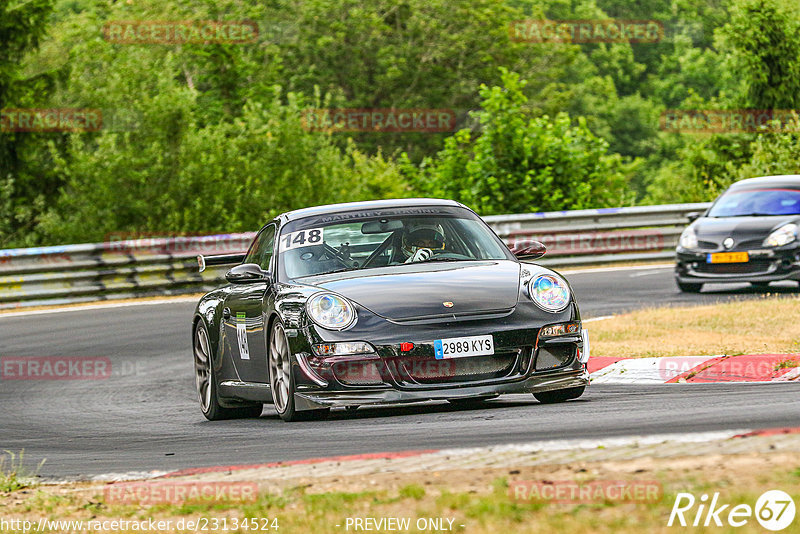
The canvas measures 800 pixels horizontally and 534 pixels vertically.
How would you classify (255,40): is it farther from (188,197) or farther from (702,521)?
(702,521)

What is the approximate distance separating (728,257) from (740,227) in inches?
19.3

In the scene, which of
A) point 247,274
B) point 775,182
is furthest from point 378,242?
point 775,182

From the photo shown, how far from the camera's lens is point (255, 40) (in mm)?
58000

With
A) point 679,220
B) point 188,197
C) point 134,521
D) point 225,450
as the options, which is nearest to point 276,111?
point 188,197

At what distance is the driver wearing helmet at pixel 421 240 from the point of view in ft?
31.8

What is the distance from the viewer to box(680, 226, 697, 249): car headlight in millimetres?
18402

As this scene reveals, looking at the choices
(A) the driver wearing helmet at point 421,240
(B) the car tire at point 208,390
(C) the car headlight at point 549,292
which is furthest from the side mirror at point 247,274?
(C) the car headlight at point 549,292

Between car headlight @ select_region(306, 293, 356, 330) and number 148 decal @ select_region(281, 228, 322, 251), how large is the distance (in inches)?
44.0

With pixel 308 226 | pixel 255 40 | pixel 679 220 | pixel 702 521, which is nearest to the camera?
pixel 702 521

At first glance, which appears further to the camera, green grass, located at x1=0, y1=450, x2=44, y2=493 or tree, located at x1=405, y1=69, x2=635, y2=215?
tree, located at x1=405, y1=69, x2=635, y2=215

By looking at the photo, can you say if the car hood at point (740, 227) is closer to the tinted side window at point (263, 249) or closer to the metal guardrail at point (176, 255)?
the metal guardrail at point (176, 255)

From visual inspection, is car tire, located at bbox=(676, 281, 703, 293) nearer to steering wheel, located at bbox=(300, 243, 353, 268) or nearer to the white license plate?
steering wheel, located at bbox=(300, 243, 353, 268)

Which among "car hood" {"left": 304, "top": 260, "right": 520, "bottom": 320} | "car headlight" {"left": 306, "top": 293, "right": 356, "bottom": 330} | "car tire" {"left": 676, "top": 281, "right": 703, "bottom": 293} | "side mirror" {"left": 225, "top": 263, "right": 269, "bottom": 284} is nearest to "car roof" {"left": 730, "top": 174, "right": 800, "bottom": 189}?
"car tire" {"left": 676, "top": 281, "right": 703, "bottom": 293}

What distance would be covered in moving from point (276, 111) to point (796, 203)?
13.3 m
